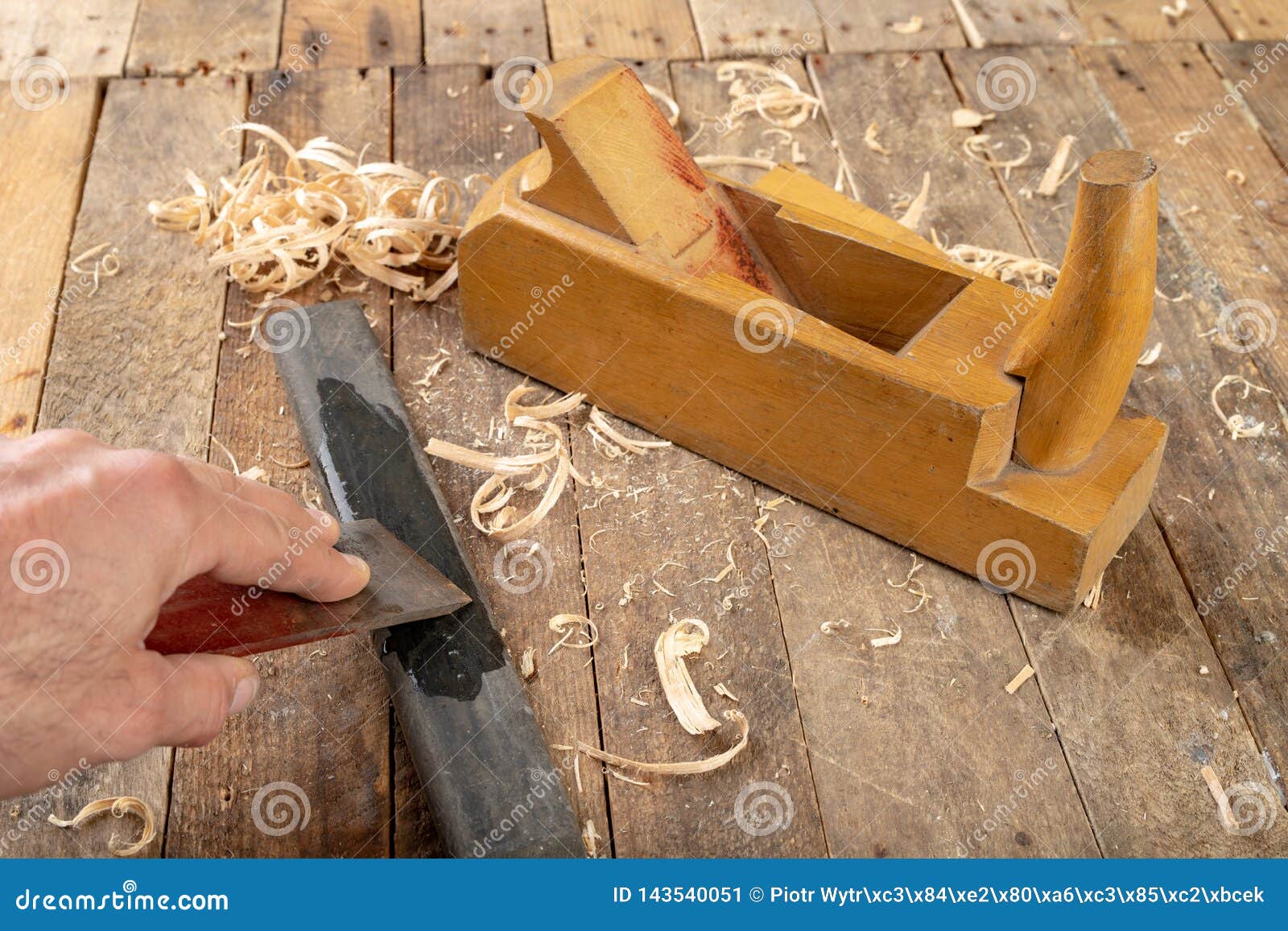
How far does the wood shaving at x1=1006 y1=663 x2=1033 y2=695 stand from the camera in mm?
Answer: 1604

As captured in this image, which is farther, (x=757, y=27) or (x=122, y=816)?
(x=757, y=27)

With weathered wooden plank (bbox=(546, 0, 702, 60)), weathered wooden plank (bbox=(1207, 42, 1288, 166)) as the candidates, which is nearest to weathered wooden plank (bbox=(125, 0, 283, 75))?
weathered wooden plank (bbox=(546, 0, 702, 60))

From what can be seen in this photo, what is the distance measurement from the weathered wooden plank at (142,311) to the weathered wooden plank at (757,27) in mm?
1055

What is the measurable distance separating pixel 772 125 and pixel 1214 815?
5.30 ft

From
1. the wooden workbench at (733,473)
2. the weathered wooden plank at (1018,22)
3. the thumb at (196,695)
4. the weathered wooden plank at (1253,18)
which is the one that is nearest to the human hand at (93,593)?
the thumb at (196,695)

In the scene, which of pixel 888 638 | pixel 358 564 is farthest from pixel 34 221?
pixel 888 638

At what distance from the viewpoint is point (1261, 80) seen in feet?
8.85

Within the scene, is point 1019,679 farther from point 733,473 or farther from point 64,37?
point 64,37

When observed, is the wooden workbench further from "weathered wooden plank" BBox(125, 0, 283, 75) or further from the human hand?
the human hand

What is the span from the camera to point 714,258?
1.77m

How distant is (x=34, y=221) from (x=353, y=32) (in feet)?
2.90

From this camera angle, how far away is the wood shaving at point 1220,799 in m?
1.46

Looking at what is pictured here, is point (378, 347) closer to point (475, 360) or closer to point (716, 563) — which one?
point (475, 360)

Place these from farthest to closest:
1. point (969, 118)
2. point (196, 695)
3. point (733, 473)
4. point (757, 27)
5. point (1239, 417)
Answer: point (757, 27) < point (969, 118) < point (1239, 417) < point (733, 473) < point (196, 695)
